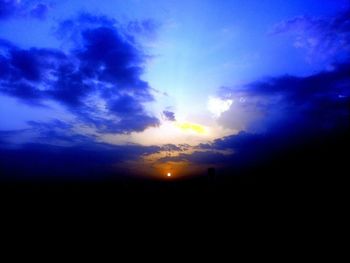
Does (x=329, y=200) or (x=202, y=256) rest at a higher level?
(x=329, y=200)

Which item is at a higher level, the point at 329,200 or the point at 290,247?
the point at 329,200

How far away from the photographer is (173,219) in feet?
55.7

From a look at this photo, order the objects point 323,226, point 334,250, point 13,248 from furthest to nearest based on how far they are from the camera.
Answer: point 323,226 → point 13,248 → point 334,250

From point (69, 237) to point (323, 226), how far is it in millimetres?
13811

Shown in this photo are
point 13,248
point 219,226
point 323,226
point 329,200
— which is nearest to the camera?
point 13,248

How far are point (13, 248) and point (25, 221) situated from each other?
17.2 ft

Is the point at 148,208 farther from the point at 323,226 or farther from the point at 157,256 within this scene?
the point at 323,226

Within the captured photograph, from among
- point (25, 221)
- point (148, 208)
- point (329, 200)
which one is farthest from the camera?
point (148, 208)

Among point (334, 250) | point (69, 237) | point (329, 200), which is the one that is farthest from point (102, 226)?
point (329, 200)

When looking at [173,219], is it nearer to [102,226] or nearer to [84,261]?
[102,226]

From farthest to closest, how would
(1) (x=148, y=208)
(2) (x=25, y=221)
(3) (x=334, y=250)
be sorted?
(1) (x=148, y=208) < (2) (x=25, y=221) < (3) (x=334, y=250)

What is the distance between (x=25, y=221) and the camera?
55.1ft

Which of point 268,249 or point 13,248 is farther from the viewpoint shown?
point 13,248

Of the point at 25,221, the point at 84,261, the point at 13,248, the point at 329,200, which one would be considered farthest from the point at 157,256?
the point at 329,200
